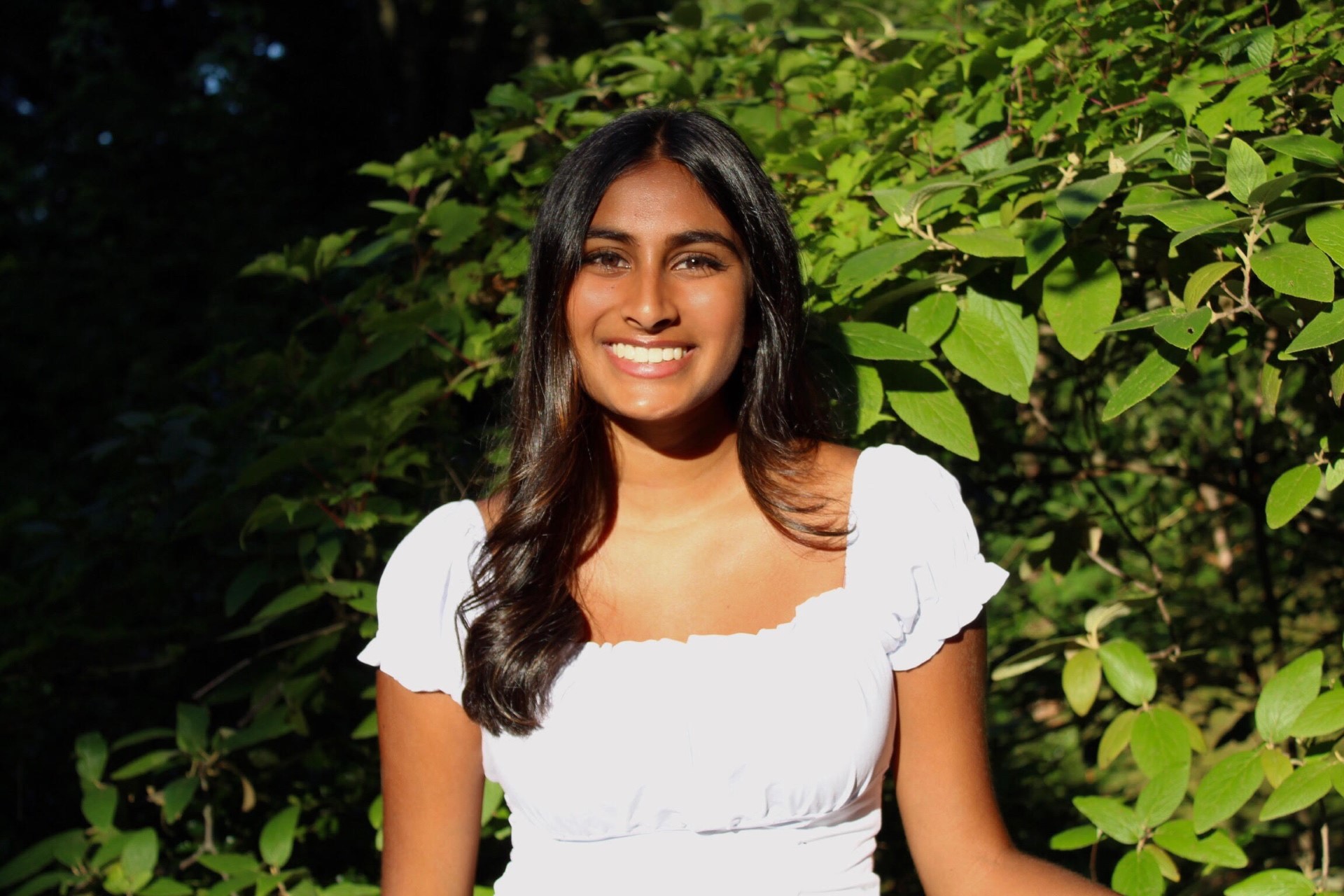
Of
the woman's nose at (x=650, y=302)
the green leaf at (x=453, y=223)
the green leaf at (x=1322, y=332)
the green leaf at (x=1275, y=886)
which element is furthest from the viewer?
the green leaf at (x=453, y=223)

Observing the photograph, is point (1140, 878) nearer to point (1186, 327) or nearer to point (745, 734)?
point (745, 734)

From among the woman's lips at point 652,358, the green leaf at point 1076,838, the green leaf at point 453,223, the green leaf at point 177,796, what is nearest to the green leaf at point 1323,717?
the green leaf at point 1076,838

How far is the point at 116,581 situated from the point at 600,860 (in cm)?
127

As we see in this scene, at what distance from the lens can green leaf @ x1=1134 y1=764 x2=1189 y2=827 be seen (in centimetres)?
167

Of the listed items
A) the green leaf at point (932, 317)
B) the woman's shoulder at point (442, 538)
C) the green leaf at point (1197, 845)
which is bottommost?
the green leaf at point (1197, 845)

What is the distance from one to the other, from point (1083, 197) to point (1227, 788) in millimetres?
777

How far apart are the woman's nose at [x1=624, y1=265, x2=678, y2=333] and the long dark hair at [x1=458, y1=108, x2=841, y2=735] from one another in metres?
0.10

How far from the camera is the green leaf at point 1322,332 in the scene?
4.40 feet

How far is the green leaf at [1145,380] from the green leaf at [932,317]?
266 millimetres

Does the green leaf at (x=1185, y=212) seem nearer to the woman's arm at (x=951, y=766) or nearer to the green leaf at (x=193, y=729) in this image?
the woman's arm at (x=951, y=766)

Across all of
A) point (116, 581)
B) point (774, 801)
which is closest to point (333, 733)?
point (116, 581)

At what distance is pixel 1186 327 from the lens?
1459 mm

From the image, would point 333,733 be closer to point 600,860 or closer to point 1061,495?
point 600,860

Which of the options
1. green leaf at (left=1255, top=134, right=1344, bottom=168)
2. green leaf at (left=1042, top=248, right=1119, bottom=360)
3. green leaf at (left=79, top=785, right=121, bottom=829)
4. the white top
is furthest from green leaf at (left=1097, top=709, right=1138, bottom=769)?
green leaf at (left=79, top=785, right=121, bottom=829)
